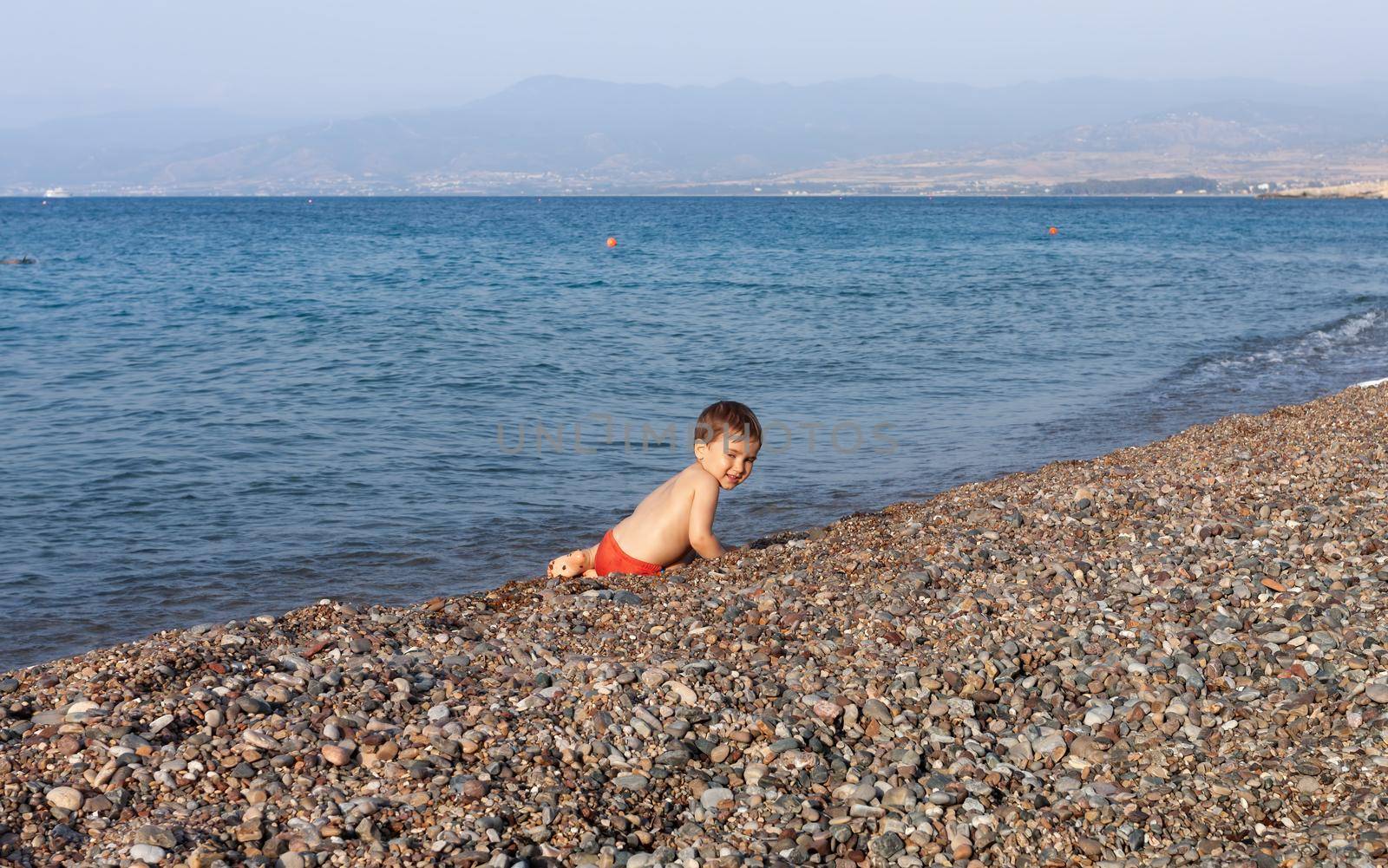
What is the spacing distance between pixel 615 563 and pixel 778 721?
318cm

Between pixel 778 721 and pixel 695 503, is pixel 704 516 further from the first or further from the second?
pixel 778 721

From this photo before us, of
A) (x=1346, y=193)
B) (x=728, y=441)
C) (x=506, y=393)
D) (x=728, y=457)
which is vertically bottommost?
(x=506, y=393)

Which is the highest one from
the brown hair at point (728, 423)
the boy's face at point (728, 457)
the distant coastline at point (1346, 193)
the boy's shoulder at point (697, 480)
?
the distant coastline at point (1346, 193)

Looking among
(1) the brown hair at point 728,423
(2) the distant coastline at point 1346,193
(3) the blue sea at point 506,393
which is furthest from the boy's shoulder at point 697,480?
(2) the distant coastline at point 1346,193

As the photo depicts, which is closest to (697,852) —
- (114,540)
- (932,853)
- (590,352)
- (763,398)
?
(932,853)

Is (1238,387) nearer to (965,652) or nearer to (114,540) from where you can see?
(965,652)

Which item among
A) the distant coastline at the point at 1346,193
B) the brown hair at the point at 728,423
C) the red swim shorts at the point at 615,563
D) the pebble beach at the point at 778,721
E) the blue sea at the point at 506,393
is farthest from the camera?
the distant coastline at the point at 1346,193

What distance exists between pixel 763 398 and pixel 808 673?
40.5 ft

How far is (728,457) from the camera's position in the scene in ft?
26.2

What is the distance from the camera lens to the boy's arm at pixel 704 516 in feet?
26.1

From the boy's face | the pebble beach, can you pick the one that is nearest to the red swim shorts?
the pebble beach

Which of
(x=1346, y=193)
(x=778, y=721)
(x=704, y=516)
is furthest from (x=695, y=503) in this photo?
(x=1346, y=193)

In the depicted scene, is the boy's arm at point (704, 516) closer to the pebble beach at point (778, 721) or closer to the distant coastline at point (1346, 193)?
the pebble beach at point (778, 721)

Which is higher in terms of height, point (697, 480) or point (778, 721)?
point (697, 480)
